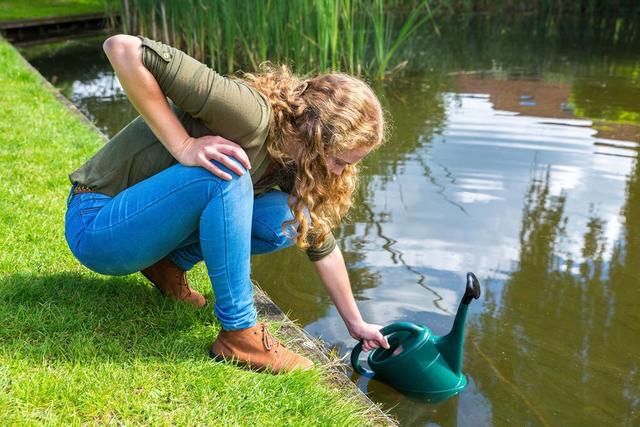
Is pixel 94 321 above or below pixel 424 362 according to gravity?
above

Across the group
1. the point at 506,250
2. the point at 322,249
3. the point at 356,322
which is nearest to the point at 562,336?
the point at 506,250

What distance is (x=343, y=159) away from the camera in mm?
1983

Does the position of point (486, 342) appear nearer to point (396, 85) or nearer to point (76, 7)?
point (396, 85)

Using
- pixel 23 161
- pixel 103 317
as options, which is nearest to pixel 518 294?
pixel 103 317

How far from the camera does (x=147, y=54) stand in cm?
175

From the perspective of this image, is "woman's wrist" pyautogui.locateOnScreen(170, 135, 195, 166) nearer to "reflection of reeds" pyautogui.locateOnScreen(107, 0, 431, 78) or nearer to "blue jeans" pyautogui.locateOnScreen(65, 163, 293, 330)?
"blue jeans" pyautogui.locateOnScreen(65, 163, 293, 330)

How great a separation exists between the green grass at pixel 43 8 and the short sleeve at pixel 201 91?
1265cm

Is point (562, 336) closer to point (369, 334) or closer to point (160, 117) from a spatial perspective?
point (369, 334)

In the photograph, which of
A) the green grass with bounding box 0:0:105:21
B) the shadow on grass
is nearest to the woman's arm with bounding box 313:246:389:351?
the shadow on grass

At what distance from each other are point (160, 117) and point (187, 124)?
0.41 ft

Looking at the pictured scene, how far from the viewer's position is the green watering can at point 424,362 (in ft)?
6.97

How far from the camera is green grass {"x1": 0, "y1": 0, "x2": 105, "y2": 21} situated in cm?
1437

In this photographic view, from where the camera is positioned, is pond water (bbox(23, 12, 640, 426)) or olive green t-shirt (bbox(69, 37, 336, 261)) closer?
olive green t-shirt (bbox(69, 37, 336, 261))

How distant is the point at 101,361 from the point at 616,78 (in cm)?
787
